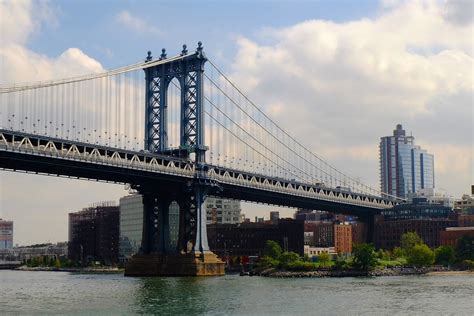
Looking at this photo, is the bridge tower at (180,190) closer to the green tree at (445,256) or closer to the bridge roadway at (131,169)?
the bridge roadway at (131,169)

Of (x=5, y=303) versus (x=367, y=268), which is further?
(x=367, y=268)

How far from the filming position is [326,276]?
142 metres

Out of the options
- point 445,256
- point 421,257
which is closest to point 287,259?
point 421,257

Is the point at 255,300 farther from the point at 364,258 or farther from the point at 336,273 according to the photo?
the point at 364,258

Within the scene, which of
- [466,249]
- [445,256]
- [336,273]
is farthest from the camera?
[445,256]

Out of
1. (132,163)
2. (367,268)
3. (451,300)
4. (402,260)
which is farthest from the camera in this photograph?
(402,260)

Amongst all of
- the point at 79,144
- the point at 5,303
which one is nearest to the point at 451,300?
the point at 5,303

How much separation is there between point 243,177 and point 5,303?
7073cm

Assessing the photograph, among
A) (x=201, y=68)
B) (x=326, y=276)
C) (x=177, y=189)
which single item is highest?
(x=201, y=68)

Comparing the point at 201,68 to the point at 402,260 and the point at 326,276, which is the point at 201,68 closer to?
the point at 326,276

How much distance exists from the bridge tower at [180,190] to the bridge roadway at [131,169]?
1766 mm

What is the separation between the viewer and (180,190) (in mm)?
137875

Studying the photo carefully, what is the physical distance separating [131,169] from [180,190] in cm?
1796

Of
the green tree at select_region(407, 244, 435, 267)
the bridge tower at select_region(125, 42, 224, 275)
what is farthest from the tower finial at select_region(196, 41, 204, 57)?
the green tree at select_region(407, 244, 435, 267)
